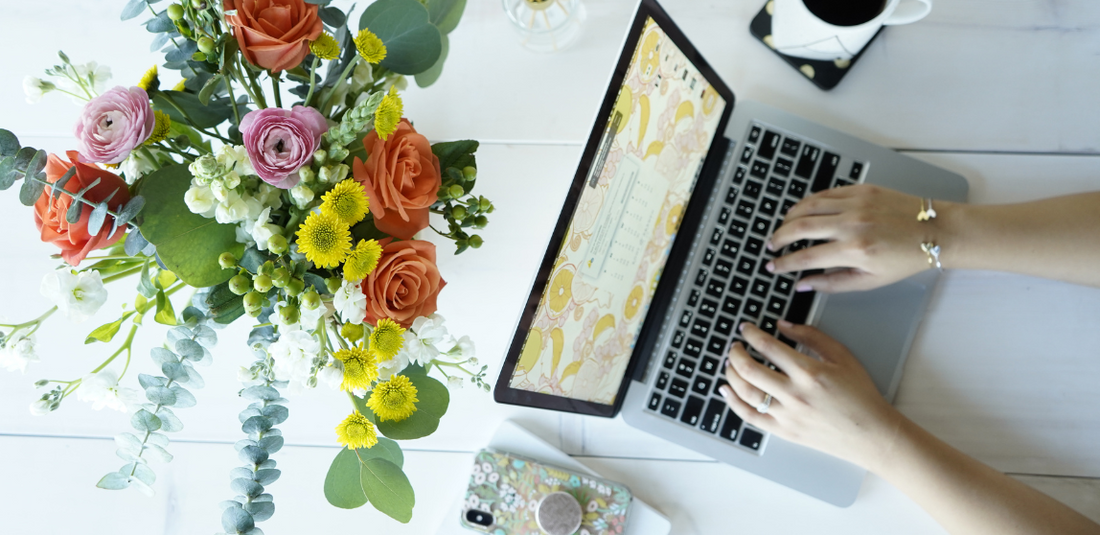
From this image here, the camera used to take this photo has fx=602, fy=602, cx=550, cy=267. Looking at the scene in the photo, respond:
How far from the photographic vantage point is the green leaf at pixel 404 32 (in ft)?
1.59

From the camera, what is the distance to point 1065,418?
→ 2.50ft

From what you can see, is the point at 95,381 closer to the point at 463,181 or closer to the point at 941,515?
the point at 463,181

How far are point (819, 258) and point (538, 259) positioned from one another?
0.35m

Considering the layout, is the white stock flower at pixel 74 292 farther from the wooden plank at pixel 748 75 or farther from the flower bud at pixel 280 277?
the wooden plank at pixel 748 75

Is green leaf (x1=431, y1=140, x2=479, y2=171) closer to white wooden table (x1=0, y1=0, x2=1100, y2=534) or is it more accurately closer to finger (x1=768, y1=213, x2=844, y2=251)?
white wooden table (x1=0, y1=0, x2=1100, y2=534)

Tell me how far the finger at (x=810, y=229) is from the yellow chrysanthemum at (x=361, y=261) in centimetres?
A: 52

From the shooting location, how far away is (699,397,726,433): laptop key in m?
0.76

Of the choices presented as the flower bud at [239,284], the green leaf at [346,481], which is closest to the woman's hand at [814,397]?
the green leaf at [346,481]

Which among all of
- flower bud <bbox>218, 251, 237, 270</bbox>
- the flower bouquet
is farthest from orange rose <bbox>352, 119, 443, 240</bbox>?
flower bud <bbox>218, 251, 237, 270</bbox>

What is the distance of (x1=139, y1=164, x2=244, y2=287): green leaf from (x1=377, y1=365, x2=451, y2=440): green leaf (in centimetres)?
17

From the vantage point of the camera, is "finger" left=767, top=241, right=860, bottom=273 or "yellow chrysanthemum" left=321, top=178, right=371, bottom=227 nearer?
"yellow chrysanthemum" left=321, top=178, right=371, bottom=227

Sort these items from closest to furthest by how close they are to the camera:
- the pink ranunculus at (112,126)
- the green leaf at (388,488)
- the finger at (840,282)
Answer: the pink ranunculus at (112,126) → the green leaf at (388,488) → the finger at (840,282)

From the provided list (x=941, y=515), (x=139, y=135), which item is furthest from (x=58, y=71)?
(x=941, y=515)

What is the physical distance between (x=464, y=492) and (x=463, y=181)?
1.47 ft
